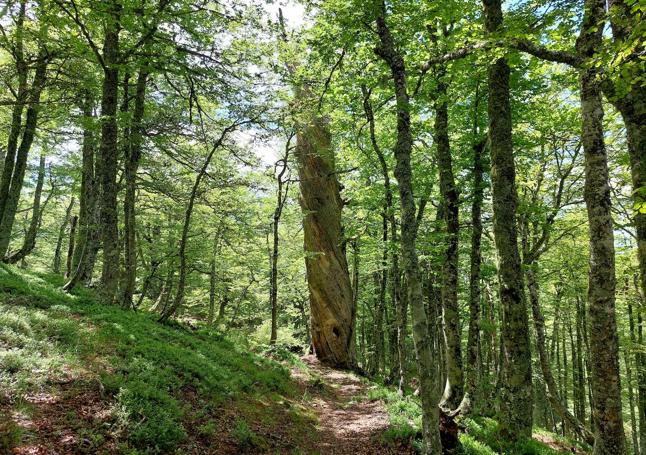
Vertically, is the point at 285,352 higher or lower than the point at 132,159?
lower

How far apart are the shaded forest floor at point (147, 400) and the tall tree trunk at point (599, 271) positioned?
9.91ft

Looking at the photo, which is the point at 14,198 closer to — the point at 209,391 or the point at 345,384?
the point at 209,391

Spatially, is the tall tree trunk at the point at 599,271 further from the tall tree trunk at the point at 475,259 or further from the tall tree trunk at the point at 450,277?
the tall tree trunk at the point at 475,259

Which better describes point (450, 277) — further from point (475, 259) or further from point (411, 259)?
point (411, 259)

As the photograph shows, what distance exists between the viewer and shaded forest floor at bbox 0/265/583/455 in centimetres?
477

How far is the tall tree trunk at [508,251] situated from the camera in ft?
19.5

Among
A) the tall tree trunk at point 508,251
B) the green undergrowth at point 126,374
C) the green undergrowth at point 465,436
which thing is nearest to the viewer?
the green undergrowth at point 126,374

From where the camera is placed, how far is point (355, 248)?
59.6 feet

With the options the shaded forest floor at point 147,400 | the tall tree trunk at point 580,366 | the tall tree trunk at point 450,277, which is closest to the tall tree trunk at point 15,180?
the shaded forest floor at point 147,400

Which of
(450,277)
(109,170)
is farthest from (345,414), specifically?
(109,170)

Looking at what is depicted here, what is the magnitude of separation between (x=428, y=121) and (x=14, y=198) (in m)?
13.9

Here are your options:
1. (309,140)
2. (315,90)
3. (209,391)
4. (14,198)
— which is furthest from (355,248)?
(14,198)

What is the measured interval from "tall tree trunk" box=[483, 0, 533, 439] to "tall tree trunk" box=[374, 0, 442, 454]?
1.25 m

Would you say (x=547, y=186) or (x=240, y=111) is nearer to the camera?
(x=240, y=111)
